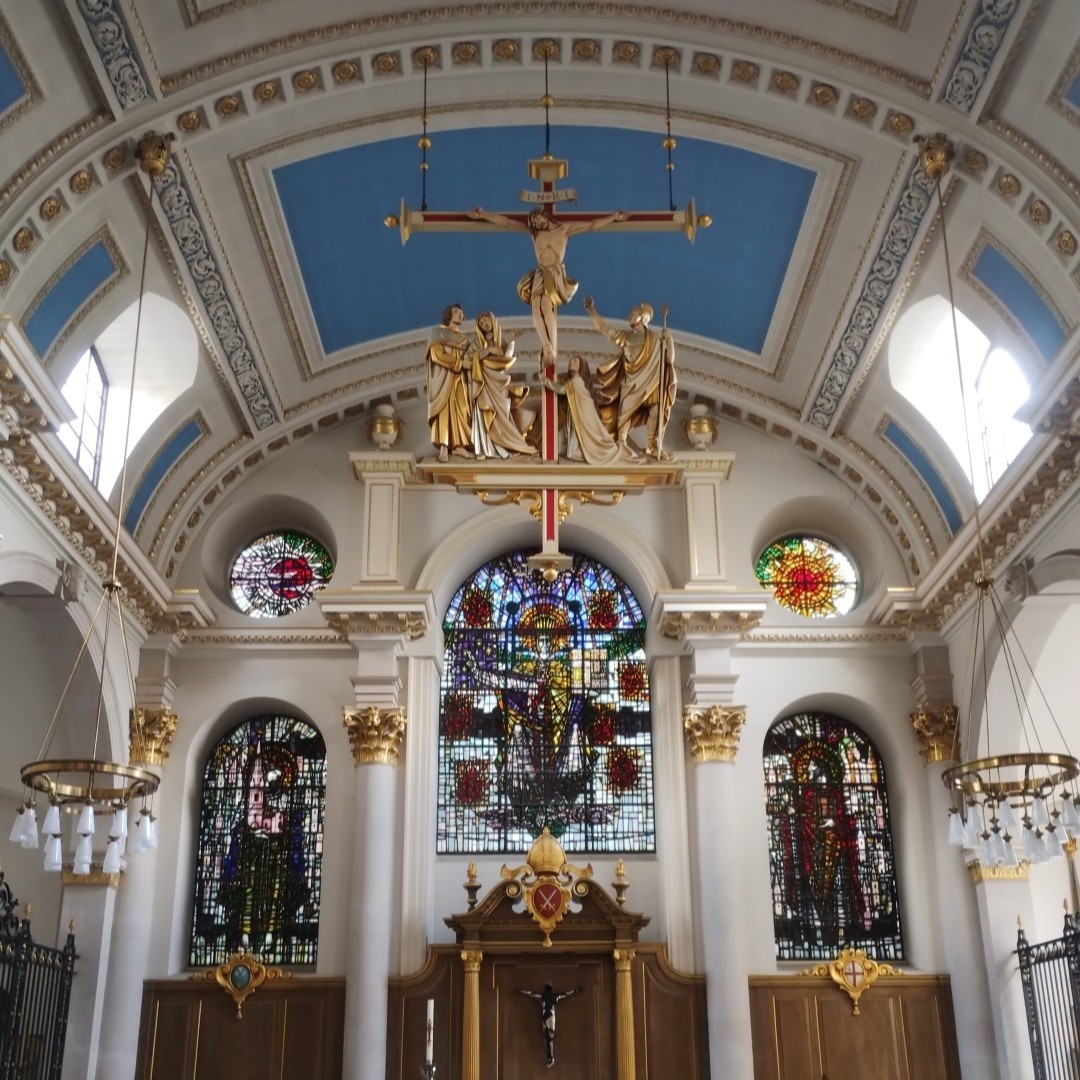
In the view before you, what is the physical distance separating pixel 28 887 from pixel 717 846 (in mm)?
7664

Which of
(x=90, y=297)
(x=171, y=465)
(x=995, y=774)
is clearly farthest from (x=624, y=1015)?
(x=90, y=297)

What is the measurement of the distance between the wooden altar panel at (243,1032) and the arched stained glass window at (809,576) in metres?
7.02

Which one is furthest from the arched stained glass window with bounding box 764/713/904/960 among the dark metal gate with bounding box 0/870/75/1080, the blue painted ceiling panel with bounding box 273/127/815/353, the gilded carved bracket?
the dark metal gate with bounding box 0/870/75/1080

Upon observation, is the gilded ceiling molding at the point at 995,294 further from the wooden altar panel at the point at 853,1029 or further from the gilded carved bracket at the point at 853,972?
the wooden altar panel at the point at 853,1029

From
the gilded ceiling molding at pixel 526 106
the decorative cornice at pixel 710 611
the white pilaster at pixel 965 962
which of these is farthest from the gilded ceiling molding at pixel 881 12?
the white pilaster at pixel 965 962

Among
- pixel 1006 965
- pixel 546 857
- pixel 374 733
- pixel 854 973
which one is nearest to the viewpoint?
pixel 1006 965

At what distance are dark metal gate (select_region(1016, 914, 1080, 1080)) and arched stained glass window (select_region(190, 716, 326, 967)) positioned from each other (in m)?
7.62

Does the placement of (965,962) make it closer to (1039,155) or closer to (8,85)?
(1039,155)

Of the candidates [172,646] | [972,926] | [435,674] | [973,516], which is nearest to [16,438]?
[172,646]

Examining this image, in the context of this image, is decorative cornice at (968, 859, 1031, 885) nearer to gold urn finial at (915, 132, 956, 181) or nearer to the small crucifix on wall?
the small crucifix on wall

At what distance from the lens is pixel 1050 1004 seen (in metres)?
13.3

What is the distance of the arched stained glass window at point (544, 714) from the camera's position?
625 inches

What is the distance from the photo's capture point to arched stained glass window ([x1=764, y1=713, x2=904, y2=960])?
15.5 meters

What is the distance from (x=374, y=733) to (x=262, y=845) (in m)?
2.12
